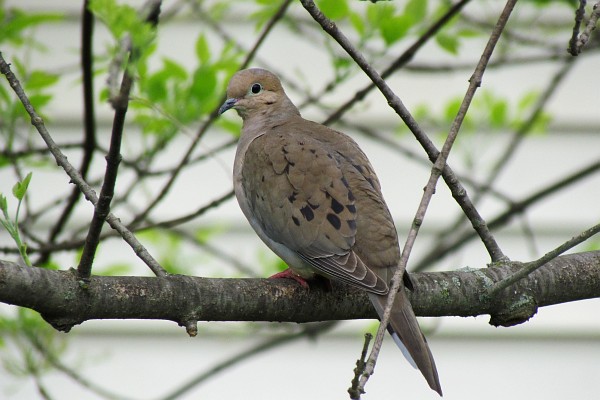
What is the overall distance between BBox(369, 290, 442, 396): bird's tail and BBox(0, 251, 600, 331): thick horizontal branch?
11cm

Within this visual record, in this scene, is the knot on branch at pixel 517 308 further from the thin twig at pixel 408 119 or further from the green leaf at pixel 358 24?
the green leaf at pixel 358 24

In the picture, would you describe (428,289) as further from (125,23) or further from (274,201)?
(125,23)

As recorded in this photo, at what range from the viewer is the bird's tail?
2.46m

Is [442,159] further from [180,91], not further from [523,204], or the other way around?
[523,204]

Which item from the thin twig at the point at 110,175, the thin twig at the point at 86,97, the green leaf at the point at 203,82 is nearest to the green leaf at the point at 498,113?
the green leaf at the point at 203,82

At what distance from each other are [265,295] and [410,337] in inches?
17.3

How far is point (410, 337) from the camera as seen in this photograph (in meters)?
2.51

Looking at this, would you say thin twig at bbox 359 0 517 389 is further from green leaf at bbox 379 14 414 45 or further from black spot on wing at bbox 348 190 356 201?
green leaf at bbox 379 14 414 45

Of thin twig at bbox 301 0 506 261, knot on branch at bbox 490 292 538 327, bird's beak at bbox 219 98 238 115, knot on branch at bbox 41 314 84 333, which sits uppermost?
bird's beak at bbox 219 98 238 115

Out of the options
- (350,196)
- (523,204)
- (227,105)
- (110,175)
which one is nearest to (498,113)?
(523,204)

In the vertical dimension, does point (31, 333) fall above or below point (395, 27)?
below

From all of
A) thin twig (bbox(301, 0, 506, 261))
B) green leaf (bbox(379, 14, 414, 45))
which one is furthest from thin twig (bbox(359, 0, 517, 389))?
green leaf (bbox(379, 14, 414, 45))

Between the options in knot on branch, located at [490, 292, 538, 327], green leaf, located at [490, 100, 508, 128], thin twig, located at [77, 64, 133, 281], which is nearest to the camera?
thin twig, located at [77, 64, 133, 281]

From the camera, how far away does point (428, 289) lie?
265 cm
